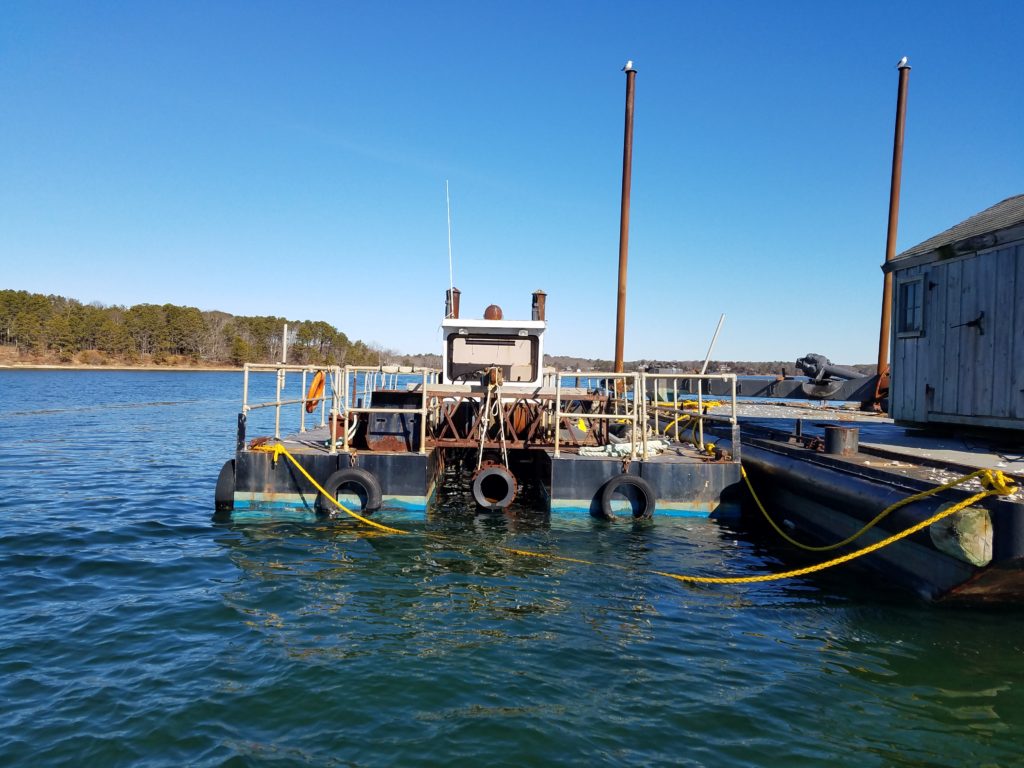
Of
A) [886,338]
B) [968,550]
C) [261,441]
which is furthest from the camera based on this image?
[886,338]

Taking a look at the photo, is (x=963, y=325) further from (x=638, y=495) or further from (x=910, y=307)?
(x=638, y=495)

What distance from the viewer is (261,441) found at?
39.8ft

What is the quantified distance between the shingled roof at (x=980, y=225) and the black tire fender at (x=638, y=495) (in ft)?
21.9

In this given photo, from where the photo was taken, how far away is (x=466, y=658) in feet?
19.6

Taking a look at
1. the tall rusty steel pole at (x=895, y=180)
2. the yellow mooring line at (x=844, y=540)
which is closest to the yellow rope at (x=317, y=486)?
the yellow mooring line at (x=844, y=540)

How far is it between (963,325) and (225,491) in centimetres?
1322

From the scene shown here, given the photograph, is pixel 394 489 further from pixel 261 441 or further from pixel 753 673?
pixel 753 673

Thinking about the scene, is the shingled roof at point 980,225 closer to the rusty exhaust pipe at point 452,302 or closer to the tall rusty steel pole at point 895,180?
the tall rusty steel pole at point 895,180

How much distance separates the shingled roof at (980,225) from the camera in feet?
33.0

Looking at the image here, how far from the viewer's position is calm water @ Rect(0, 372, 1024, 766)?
459 centimetres

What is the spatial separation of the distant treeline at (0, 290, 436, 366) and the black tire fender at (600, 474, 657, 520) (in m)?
80.8

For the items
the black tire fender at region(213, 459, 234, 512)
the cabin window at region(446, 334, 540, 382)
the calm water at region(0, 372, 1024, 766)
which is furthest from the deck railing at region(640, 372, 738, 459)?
the black tire fender at region(213, 459, 234, 512)

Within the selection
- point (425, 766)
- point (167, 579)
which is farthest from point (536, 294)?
point (425, 766)

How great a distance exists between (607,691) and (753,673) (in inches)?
57.2
